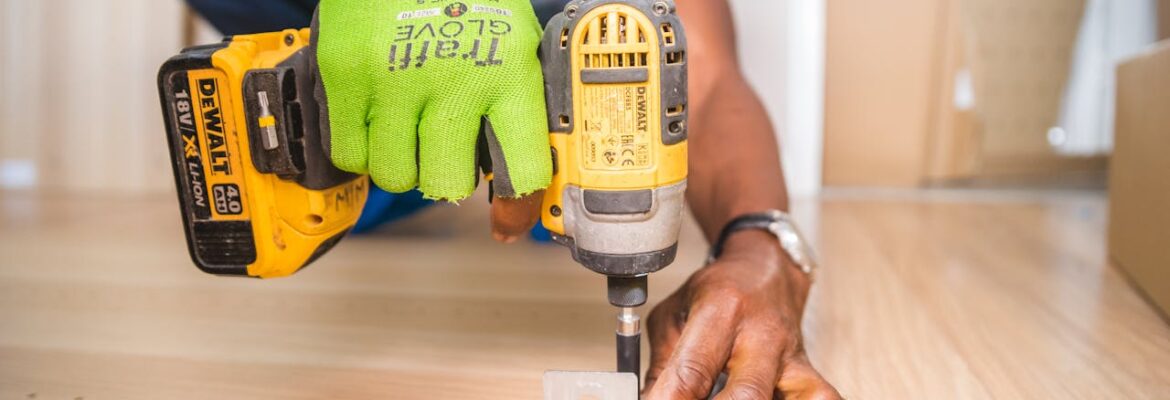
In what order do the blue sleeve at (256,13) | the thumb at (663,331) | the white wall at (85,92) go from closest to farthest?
the thumb at (663,331) → the blue sleeve at (256,13) → the white wall at (85,92)

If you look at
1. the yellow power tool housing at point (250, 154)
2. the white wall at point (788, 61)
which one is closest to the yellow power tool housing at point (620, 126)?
the yellow power tool housing at point (250, 154)

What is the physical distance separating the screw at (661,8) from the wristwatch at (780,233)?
427 millimetres

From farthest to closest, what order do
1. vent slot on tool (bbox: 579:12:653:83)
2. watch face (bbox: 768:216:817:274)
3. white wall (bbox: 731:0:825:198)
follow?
white wall (bbox: 731:0:825:198), watch face (bbox: 768:216:817:274), vent slot on tool (bbox: 579:12:653:83)

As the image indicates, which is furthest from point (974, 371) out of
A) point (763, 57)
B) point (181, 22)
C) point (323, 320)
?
point (181, 22)

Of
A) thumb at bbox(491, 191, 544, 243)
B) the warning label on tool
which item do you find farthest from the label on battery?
the warning label on tool

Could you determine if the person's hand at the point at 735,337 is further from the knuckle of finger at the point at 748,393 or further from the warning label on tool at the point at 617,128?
the warning label on tool at the point at 617,128

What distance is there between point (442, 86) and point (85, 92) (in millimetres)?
2859

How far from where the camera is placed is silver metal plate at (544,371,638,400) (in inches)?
31.3

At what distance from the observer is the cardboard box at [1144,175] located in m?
1.26

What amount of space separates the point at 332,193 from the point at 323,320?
404 mm

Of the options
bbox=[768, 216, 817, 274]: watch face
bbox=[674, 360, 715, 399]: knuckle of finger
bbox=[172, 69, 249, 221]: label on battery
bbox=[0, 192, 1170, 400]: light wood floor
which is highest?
bbox=[172, 69, 249, 221]: label on battery

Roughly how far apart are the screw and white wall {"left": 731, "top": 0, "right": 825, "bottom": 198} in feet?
6.77

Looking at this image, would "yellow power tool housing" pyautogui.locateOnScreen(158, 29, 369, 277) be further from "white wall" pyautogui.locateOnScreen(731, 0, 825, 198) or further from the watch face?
"white wall" pyautogui.locateOnScreen(731, 0, 825, 198)

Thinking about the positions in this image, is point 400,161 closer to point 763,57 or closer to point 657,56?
point 657,56
